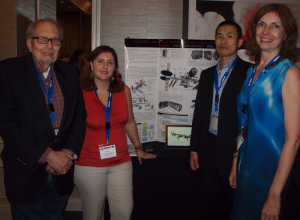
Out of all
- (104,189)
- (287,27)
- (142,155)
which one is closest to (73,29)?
(142,155)

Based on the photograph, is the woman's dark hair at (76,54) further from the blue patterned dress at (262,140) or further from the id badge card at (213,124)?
the blue patterned dress at (262,140)

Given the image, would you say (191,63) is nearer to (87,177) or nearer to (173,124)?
(173,124)

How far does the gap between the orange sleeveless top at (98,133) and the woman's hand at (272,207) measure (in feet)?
3.73

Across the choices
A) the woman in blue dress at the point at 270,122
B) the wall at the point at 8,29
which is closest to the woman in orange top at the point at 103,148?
the woman in blue dress at the point at 270,122

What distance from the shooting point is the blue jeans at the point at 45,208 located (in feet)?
5.76

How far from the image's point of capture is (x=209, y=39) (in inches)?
121

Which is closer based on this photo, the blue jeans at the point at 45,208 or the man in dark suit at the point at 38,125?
the man in dark suit at the point at 38,125

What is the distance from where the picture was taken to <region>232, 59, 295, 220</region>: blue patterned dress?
1387 millimetres

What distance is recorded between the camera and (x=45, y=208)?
1882mm

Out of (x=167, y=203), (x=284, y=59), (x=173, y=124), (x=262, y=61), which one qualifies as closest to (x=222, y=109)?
(x=262, y=61)

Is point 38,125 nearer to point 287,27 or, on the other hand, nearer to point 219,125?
point 219,125

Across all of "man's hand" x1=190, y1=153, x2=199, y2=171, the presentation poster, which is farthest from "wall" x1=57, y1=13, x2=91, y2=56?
"man's hand" x1=190, y1=153, x2=199, y2=171

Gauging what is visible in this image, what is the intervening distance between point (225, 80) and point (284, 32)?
0.75 metres

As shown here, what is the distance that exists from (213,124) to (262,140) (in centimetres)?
77
